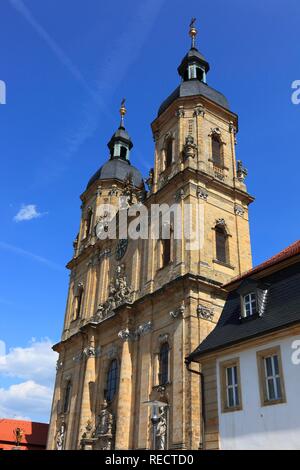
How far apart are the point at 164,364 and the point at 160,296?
3.49 m

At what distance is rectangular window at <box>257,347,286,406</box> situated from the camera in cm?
1355

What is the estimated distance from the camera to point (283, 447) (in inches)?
504

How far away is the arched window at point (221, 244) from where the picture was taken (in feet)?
85.6

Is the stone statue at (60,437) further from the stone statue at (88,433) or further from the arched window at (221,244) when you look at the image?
the arched window at (221,244)

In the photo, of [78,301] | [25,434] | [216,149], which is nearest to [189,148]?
[216,149]

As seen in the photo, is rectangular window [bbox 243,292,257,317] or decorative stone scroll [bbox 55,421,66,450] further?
decorative stone scroll [bbox 55,421,66,450]

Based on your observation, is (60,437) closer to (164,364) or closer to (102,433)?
(102,433)

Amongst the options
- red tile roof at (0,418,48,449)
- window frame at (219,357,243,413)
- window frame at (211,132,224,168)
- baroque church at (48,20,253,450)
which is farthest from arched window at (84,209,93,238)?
window frame at (219,357,243,413)

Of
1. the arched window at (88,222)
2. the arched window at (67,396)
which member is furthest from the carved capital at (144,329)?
the arched window at (88,222)

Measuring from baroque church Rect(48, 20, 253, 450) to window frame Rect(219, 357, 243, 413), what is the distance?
4903 millimetres

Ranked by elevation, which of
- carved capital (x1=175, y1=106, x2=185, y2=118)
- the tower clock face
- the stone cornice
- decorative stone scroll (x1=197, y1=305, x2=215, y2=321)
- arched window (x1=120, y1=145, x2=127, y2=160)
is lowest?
decorative stone scroll (x1=197, y1=305, x2=215, y2=321)

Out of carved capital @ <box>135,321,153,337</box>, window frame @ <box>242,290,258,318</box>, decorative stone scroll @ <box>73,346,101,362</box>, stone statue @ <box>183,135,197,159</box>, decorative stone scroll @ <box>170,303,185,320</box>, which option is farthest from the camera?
decorative stone scroll @ <box>73,346,101,362</box>

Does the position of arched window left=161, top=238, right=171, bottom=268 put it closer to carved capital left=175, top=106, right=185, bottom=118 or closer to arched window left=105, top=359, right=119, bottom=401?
arched window left=105, top=359, right=119, bottom=401
